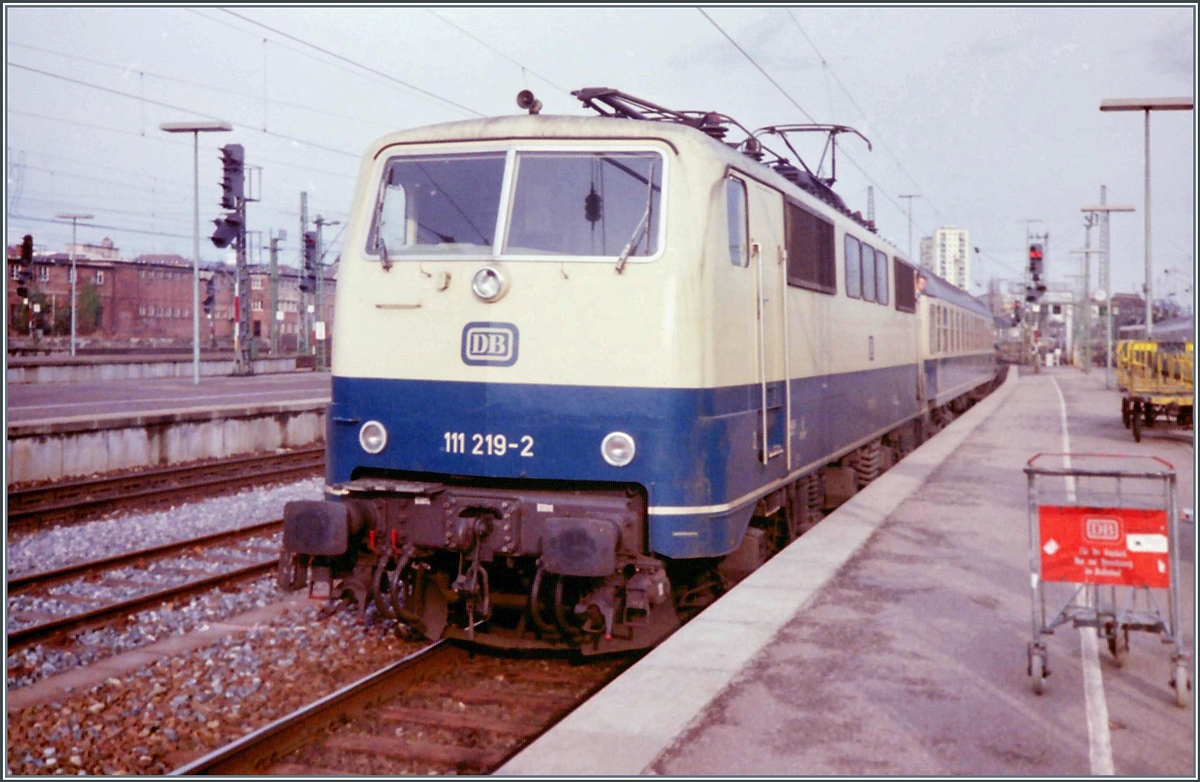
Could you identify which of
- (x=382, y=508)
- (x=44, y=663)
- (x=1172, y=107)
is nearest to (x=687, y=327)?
(x=382, y=508)

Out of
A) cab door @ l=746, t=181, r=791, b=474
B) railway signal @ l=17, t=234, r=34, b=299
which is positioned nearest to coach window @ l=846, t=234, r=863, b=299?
cab door @ l=746, t=181, r=791, b=474

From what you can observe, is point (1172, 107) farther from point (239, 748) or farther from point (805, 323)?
point (239, 748)

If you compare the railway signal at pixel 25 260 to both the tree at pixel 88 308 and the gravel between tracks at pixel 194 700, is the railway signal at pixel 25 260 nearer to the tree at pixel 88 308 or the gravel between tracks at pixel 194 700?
the gravel between tracks at pixel 194 700

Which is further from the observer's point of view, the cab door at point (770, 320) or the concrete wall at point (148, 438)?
the concrete wall at point (148, 438)

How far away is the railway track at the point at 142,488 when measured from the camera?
484 inches

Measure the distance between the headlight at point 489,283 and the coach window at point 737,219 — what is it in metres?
1.55

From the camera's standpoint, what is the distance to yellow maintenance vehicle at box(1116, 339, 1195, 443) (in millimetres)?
17750

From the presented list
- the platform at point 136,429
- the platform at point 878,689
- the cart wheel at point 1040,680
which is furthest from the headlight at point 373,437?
the platform at point 136,429

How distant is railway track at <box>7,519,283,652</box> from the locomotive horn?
15.8 ft

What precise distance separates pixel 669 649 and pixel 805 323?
380 centimetres

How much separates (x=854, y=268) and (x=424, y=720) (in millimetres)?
7339

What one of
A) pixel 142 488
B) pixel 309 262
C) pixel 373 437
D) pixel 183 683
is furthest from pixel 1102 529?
pixel 309 262

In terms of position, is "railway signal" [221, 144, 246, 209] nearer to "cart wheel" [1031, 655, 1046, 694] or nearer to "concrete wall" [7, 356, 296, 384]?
"concrete wall" [7, 356, 296, 384]

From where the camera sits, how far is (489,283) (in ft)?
21.5
